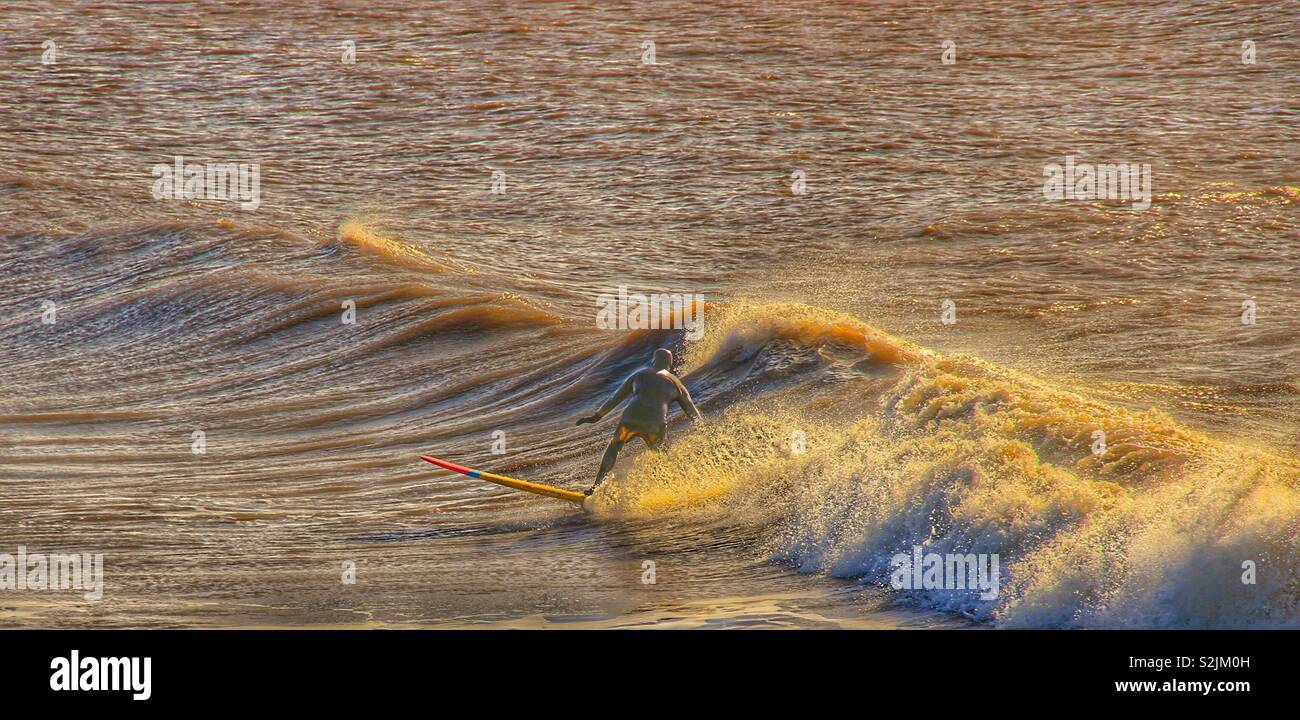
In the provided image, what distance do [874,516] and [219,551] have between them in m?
5.19

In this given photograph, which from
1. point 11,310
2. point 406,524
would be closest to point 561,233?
point 11,310

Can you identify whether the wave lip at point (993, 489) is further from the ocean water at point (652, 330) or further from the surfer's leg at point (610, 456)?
the surfer's leg at point (610, 456)

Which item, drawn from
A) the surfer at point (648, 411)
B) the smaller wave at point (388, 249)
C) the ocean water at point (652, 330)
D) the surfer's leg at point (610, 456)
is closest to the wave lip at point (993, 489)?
the ocean water at point (652, 330)

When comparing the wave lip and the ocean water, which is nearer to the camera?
the wave lip

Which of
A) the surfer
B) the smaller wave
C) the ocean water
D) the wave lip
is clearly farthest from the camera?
the smaller wave

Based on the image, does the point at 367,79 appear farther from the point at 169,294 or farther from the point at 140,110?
the point at 169,294

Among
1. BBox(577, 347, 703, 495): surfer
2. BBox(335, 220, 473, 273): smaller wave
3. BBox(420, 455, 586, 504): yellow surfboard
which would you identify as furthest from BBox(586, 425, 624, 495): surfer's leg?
BBox(335, 220, 473, 273): smaller wave

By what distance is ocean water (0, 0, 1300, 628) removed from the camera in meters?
9.55

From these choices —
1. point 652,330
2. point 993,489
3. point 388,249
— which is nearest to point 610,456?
point 993,489

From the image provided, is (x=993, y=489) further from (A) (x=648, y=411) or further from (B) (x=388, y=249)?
(B) (x=388, y=249)

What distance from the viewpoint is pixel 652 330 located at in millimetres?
18547

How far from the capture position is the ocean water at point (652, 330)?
9.55 metres

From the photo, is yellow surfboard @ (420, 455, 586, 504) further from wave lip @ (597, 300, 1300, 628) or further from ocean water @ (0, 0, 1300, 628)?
wave lip @ (597, 300, 1300, 628)
